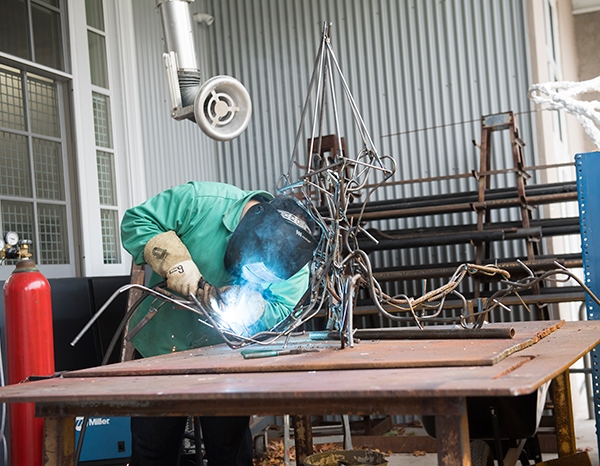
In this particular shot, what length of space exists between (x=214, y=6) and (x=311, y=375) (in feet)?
19.4

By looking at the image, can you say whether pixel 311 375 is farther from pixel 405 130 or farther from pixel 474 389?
pixel 405 130

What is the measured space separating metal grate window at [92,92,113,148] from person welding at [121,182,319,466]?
2285mm

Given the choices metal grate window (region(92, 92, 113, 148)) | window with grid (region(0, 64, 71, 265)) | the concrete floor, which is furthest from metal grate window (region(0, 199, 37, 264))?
the concrete floor

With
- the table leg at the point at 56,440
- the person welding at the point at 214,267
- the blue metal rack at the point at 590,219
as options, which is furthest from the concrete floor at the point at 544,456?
the table leg at the point at 56,440

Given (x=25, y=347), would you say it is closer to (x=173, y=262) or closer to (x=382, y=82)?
(x=173, y=262)

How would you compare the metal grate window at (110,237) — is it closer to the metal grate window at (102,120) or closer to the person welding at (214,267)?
the metal grate window at (102,120)

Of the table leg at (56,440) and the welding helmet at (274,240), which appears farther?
the welding helmet at (274,240)

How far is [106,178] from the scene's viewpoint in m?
5.07

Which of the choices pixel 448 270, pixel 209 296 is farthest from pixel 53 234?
pixel 448 270

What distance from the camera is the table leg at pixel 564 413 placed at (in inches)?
119

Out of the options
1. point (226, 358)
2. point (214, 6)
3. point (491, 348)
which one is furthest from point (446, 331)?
point (214, 6)

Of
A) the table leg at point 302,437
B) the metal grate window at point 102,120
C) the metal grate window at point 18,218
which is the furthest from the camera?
the metal grate window at point 102,120

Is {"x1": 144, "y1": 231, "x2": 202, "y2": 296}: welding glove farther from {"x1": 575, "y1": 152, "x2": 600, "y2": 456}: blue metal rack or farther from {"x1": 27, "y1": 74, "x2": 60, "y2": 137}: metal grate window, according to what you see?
{"x1": 27, "y1": 74, "x2": 60, "y2": 137}: metal grate window

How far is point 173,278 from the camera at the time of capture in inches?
97.3
